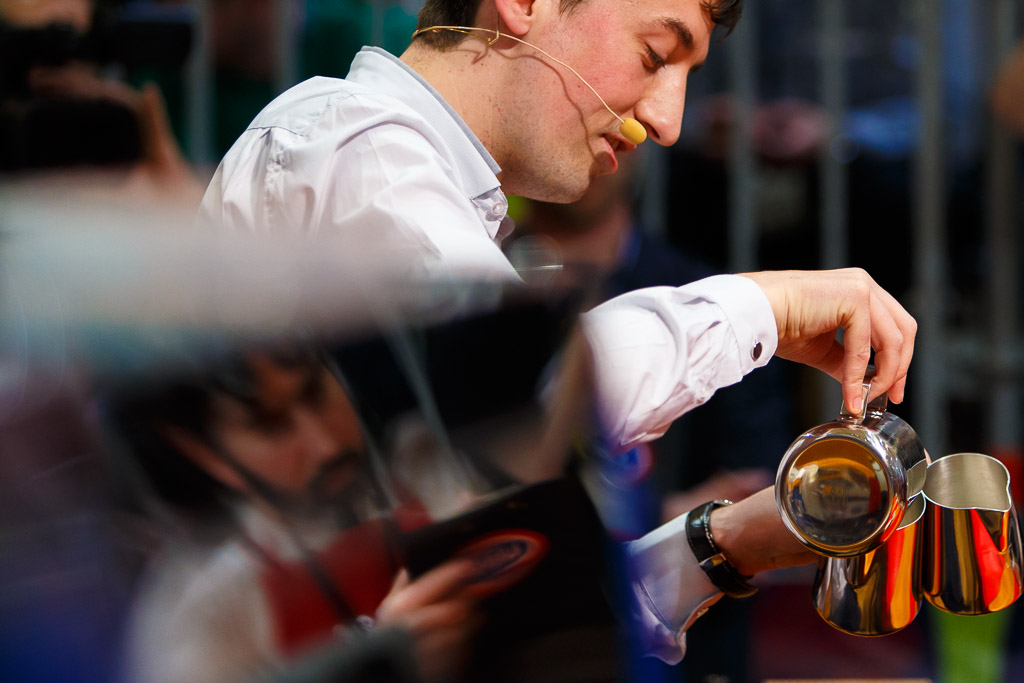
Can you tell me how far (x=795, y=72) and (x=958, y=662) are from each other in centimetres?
192

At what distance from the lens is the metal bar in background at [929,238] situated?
235 cm

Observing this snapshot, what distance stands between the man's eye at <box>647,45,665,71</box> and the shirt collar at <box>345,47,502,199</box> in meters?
0.21

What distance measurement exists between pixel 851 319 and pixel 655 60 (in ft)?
1.47

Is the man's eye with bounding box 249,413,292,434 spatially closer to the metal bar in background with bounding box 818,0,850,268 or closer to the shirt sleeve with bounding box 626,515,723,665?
the shirt sleeve with bounding box 626,515,723,665

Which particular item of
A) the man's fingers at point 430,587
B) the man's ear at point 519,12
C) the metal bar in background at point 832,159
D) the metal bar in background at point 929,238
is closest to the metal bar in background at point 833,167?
the metal bar in background at point 832,159

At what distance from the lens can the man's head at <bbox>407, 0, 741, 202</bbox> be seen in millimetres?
1104

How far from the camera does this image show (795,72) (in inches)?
104

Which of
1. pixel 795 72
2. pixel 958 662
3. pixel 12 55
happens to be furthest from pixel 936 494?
pixel 795 72

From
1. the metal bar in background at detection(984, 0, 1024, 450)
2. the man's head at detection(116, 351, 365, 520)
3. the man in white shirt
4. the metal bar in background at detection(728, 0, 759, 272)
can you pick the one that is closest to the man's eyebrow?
the man in white shirt

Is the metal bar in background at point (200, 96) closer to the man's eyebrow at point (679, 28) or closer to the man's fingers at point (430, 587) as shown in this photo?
the man's eyebrow at point (679, 28)

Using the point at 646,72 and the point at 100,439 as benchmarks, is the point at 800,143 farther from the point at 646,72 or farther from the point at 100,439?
the point at 100,439

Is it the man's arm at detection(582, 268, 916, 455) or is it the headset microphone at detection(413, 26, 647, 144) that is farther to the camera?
the headset microphone at detection(413, 26, 647, 144)

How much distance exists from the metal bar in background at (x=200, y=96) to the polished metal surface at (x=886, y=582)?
1610 mm

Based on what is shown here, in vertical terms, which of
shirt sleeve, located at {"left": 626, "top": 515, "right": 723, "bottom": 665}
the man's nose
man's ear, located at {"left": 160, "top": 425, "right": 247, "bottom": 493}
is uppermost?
the man's nose
